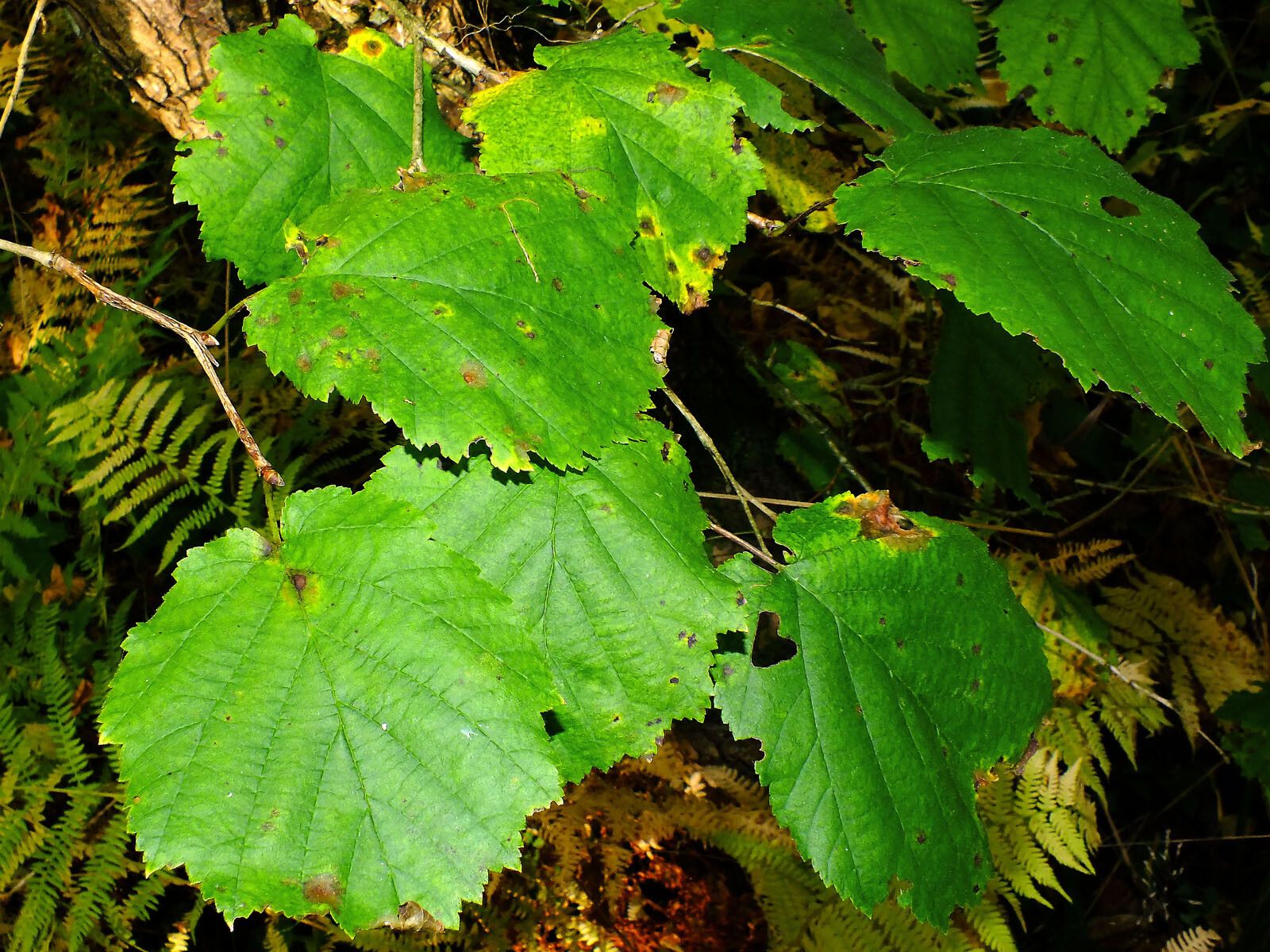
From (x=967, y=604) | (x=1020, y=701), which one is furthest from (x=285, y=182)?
(x=1020, y=701)

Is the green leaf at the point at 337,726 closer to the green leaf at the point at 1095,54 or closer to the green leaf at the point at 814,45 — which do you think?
the green leaf at the point at 814,45

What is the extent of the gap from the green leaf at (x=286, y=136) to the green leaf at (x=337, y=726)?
46 centimetres

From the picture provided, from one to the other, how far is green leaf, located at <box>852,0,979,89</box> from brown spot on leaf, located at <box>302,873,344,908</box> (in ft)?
6.64

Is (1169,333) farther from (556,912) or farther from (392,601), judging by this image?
(556,912)

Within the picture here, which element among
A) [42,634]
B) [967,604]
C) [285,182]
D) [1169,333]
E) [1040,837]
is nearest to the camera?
[1169,333]

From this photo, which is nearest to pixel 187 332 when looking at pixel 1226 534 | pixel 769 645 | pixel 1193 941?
pixel 769 645

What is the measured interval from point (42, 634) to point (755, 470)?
222 centimetres

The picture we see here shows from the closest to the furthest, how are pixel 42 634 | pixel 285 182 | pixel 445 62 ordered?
pixel 285 182 < pixel 445 62 < pixel 42 634

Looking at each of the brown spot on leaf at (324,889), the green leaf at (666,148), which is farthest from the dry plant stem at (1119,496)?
the brown spot on leaf at (324,889)

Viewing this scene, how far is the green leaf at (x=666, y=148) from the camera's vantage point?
1255 millimetres

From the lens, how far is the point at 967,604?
1.38 meters

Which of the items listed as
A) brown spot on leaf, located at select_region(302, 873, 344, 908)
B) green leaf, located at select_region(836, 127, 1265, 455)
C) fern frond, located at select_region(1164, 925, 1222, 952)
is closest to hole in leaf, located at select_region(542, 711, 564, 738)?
brown spot on leaf, located at select_region(302, 873, 344, 908)

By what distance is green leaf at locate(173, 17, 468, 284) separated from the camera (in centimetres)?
120

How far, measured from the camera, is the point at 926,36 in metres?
2.08
